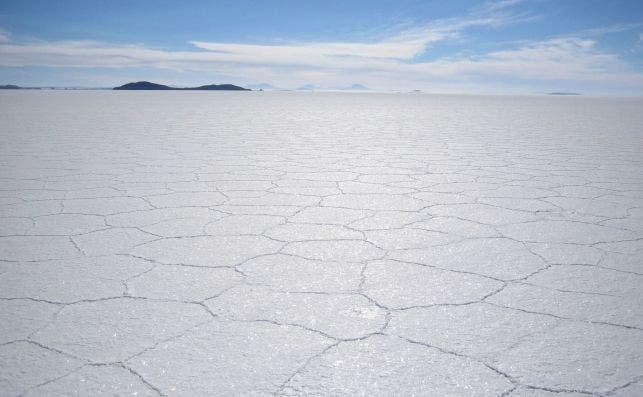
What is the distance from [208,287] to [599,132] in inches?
319

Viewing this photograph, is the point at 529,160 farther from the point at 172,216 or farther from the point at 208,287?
the point at 208,287

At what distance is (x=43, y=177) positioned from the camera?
3.36 m

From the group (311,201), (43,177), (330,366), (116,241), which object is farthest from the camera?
(43,177)

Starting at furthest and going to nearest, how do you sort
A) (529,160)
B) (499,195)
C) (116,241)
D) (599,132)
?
(599,132) < (529,160) < (499,195) < (116,241)

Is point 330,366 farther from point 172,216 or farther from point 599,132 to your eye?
point 599,132

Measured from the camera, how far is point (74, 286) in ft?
5.00

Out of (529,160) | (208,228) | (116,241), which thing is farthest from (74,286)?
(529,160)

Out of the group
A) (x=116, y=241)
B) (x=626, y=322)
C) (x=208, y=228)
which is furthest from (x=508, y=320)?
(x=116, y=241)

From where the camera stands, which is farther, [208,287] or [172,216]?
[172,216]

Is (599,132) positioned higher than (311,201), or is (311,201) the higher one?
(599,132)

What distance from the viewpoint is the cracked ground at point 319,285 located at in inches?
42.4

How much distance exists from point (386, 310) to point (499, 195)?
72.3 inches

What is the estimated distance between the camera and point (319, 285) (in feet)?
5.06

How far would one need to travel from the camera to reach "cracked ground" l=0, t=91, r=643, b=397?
1078 mm
